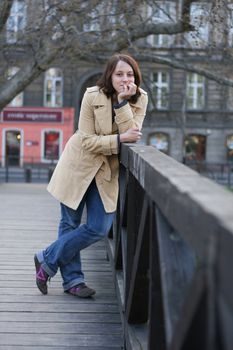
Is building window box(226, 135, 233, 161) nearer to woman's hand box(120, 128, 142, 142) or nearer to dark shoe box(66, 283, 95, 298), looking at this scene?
dark shoe box(66, 283, 95, 298)

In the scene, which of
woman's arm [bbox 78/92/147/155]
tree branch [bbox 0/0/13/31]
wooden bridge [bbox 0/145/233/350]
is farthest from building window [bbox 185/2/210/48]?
woman's arm [bbox 78/92/147/155]

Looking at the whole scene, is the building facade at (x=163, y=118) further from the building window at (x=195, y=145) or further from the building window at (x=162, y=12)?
the building window at (x=162, y=12)

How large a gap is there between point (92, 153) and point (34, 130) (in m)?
36.7

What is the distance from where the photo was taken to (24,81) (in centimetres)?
1778

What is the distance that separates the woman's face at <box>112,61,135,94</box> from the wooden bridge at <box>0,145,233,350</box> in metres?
0.54

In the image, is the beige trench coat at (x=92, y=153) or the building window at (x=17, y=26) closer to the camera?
the beige trench coat at (x=92, y=153)

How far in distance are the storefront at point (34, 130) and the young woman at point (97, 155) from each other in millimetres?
35683

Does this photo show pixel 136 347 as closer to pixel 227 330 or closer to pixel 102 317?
pixel 102 317

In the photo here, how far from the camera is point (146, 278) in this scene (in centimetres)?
336

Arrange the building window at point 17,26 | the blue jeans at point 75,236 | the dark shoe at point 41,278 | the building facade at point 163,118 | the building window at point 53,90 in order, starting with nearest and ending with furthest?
the blue jeans at point 75,236 → the dark shoe at point 41,278 → the building window at point 17,26 → the building facade at point 163,118 → the building window at point 53,90

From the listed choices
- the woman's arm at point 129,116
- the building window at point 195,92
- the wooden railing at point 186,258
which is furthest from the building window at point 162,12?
the building window at point 195,92

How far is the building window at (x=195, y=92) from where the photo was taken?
4162 centimetres

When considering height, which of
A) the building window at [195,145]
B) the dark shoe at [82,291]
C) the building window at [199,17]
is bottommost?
the building window at [195,145]

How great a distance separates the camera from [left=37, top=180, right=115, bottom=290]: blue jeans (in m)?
4.47
